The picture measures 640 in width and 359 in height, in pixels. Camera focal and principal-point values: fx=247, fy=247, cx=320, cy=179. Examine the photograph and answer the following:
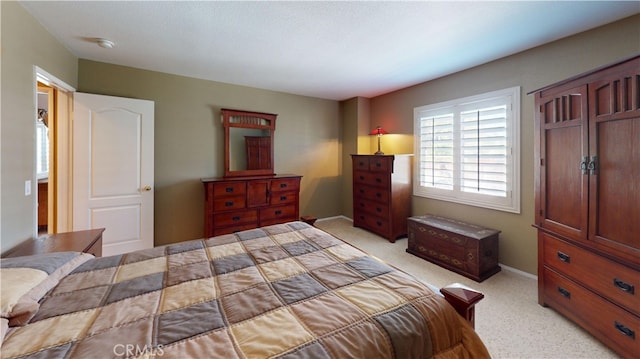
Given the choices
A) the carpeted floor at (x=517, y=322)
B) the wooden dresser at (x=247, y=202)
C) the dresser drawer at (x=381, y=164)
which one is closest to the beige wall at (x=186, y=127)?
the wooden dresser at (x=247, y=202)

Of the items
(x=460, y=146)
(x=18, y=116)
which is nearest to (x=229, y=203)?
(x=18, y=116)

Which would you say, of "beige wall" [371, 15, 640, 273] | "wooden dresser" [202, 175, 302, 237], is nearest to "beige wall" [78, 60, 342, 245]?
"wooden dresser" [202, 175, 302, 237]

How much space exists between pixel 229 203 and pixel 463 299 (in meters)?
3.05

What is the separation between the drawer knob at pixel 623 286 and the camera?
153cm

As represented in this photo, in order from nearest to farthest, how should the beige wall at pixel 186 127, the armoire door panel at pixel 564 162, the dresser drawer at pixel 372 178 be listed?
the armoire door panel at pixel 564 162 < the beige wall at pixel 186 127 < the dresser drawer at pixel 372 178

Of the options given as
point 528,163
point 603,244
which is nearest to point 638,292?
point 603,244

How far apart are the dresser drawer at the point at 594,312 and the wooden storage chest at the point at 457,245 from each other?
0.58 m

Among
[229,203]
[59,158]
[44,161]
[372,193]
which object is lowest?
[229,203]

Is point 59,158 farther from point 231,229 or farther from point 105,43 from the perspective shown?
point 231,229

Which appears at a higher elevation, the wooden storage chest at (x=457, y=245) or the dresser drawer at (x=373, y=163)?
the dresser drawer at (x=373, y=163)

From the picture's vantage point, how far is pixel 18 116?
6.04 ft

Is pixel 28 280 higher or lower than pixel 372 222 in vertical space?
higher

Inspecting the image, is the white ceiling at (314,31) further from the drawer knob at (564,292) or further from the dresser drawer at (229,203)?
the drawer knob at (564,292)

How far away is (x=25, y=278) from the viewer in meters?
1.09
